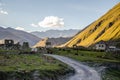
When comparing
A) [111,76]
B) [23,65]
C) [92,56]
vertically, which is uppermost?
[92,56]

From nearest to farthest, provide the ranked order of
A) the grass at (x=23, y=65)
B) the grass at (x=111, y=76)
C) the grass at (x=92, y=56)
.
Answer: the grass at (x=23, y=65) → the grass at (x=111, y=76) → the grass at (x=92, y=56)

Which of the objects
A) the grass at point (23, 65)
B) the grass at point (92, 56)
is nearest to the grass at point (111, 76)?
the grass at point (23, 65)

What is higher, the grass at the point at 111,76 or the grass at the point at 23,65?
the grass at the point at 23,65

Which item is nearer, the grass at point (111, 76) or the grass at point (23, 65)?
the grass at point (23, 65)

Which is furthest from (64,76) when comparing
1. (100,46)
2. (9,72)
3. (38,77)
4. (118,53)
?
(100,46)

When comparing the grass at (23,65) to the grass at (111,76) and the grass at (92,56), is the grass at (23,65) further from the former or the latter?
the grass at (92,56)

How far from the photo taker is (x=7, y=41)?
447ft

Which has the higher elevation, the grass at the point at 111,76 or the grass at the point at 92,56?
the grass at the point at 92,56

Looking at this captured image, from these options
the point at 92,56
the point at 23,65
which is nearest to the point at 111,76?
the point at 23,65

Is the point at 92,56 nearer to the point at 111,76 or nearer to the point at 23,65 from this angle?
the point at 111,76

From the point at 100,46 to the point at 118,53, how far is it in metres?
47.6

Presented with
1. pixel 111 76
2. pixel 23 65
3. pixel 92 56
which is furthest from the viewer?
pixel 92 56

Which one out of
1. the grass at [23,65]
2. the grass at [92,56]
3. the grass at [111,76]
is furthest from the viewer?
the grass at [92,56]

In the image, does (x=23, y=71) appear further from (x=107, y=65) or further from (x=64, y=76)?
(x=107, y=65)
